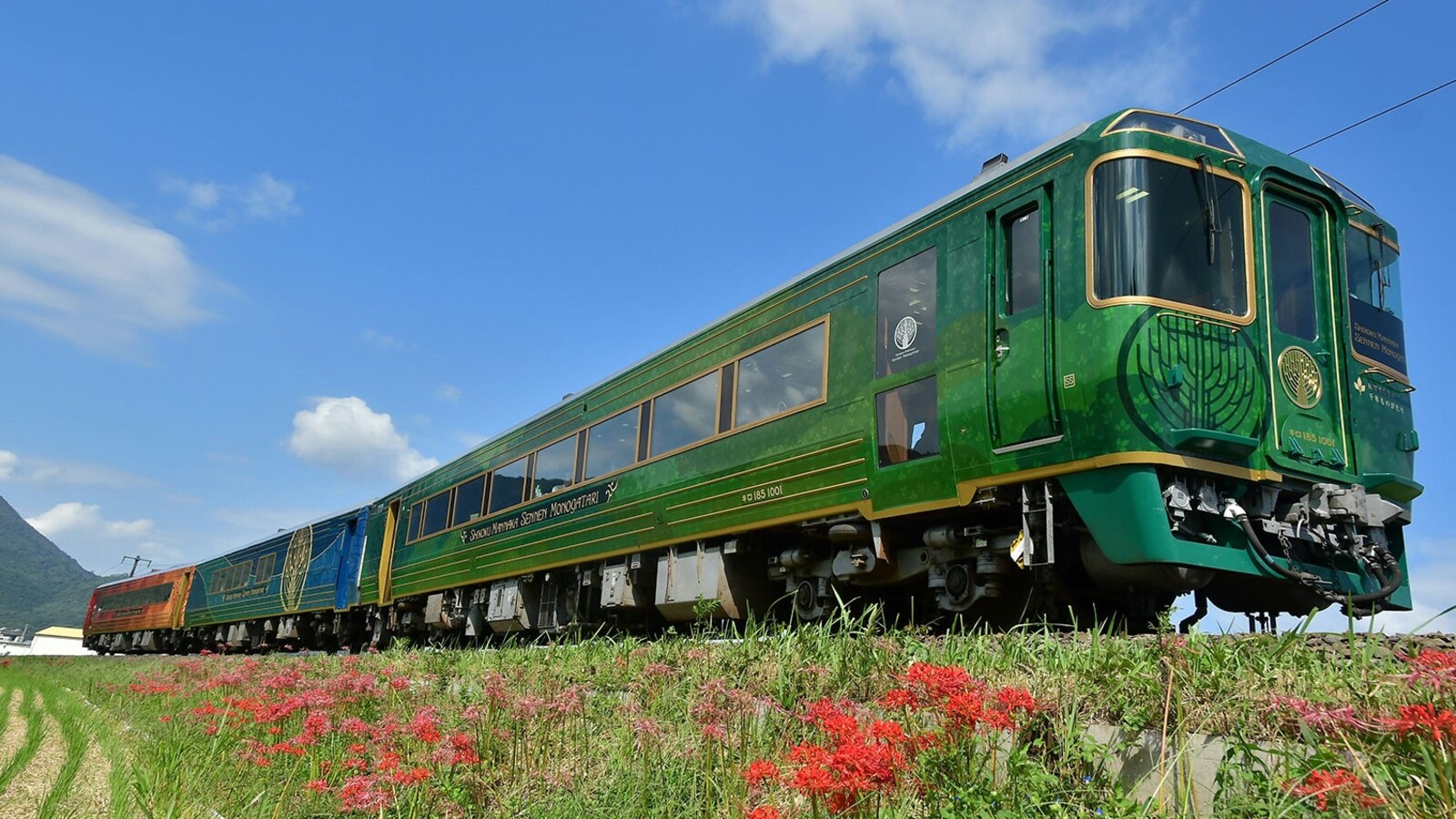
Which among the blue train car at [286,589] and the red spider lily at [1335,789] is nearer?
the red spider lily at [1335,789]

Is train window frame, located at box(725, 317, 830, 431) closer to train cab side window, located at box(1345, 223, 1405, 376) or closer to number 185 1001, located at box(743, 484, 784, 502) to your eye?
number 185 1001, located at box(743, 484, 784, 502)

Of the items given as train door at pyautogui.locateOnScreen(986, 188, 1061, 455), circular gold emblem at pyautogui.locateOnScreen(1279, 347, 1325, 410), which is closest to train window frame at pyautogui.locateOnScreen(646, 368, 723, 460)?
train door at pyautogui.locateOnScreen(986, 188, 1061, 455)

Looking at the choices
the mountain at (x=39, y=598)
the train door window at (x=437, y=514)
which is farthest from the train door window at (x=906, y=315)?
the mountain at (x=39, y=598)

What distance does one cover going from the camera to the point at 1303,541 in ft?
18.2

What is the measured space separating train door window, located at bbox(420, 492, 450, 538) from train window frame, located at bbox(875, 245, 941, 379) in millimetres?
10034

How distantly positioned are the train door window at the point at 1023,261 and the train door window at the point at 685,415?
315cm

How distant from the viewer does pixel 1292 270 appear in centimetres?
613

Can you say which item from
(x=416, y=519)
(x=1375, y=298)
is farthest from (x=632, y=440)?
(x=416, y=519)

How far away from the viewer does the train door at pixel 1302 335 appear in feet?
18.5

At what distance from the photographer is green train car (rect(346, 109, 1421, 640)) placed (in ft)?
17.1

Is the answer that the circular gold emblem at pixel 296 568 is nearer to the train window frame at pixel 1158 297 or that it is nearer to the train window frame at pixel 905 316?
the train window frame at pixel 905 316

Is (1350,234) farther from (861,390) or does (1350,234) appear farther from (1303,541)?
(861,390)

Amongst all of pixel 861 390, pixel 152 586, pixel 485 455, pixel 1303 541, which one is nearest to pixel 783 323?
pixel 861 390

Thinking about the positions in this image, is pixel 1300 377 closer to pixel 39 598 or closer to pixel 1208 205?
pixel 1208 205
